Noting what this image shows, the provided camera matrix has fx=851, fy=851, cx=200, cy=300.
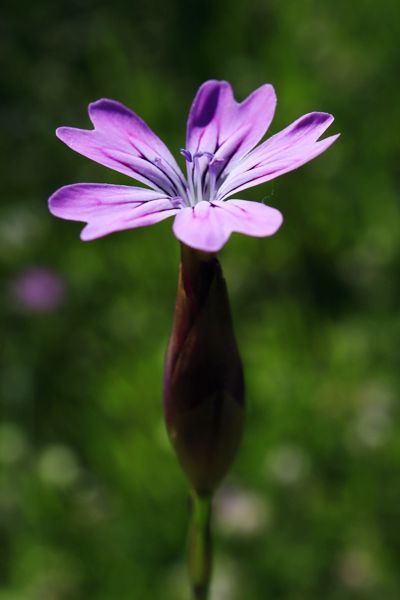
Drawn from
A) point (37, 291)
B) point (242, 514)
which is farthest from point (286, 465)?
point (37, 291)

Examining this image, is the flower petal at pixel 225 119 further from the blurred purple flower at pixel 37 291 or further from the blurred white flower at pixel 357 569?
the blurred purple flower at pixel 37 291

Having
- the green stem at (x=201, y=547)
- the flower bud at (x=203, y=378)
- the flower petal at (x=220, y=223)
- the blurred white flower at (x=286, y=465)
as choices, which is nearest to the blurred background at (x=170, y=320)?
the blurred white flower at (x=286, y=465)

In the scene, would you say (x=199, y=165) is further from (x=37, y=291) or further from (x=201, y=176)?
(x=37, y=291)

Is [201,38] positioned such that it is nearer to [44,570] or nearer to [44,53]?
[44,53]

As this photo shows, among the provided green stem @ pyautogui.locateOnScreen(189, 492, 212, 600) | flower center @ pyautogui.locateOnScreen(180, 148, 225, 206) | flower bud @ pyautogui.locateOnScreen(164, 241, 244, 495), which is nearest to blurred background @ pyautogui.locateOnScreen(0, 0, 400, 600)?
green stem @ pyautogui.locateOnScreen(189, 492, 212, 600)

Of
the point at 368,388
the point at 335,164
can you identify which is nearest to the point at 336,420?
the point at 368,388

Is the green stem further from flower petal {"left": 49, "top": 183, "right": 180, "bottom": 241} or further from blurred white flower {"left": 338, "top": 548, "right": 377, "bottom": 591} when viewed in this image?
blurred white flower {"left": 338, "top": 548, "right": 377, "bottom": 591}
